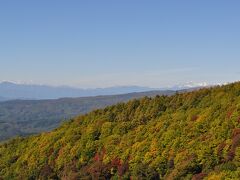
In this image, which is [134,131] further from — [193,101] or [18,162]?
[18,162]

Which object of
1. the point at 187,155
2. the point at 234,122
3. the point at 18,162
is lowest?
the point at 18,162

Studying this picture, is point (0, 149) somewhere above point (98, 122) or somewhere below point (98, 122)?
below

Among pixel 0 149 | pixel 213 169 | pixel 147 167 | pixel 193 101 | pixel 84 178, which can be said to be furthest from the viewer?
pixel 0 149

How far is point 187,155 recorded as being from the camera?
179 ft

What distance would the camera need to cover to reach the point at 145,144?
65688 millimetres

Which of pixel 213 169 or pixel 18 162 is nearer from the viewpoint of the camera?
pixel 213 169

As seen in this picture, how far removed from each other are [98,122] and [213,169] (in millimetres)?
40217

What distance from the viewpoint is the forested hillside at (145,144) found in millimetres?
51812

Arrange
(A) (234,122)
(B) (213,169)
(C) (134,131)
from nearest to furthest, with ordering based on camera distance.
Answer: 1. (B) (213,169)
2. (A) (234,122)
3. (C) (134,131)

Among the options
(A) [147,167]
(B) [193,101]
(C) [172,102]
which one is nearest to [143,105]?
(C) [172,102]

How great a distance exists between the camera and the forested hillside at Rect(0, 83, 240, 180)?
51812 millimetres

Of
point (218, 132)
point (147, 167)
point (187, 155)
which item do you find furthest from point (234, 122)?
point (147, 167)

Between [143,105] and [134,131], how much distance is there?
15.8 metres

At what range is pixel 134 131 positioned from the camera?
244 ft
